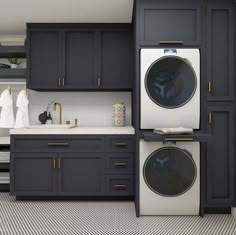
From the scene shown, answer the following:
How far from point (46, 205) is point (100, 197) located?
68 centimetres

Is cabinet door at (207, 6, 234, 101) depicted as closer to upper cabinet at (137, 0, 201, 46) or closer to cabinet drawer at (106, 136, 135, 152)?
upper cabinet at (137, 0, 201, 46)

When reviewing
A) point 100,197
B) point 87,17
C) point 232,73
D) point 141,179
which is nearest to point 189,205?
point 141,179

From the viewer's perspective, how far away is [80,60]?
3760 millimetres

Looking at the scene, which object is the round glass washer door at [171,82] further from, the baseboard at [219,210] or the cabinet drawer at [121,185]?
the baseboard at [219,210]

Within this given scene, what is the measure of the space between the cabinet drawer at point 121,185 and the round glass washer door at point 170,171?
19.6 inches

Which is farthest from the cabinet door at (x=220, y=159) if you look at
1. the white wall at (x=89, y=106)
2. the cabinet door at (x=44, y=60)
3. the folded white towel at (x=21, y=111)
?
the folded white towel at (x=21, y=111)

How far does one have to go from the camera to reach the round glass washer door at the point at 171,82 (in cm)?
290

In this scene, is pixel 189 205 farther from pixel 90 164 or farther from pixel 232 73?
pixel 232 73

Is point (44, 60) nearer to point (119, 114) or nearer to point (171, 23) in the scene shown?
point (119, 114)

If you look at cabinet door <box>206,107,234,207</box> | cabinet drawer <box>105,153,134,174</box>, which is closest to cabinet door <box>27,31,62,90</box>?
cabinet drawer <box>105,153,134,174</box>

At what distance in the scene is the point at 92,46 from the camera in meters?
3.75

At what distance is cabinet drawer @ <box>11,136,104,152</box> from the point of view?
334cm

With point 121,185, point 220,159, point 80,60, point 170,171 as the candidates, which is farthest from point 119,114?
point 220,159

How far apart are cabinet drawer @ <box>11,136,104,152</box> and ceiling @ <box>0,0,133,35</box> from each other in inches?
62.0
